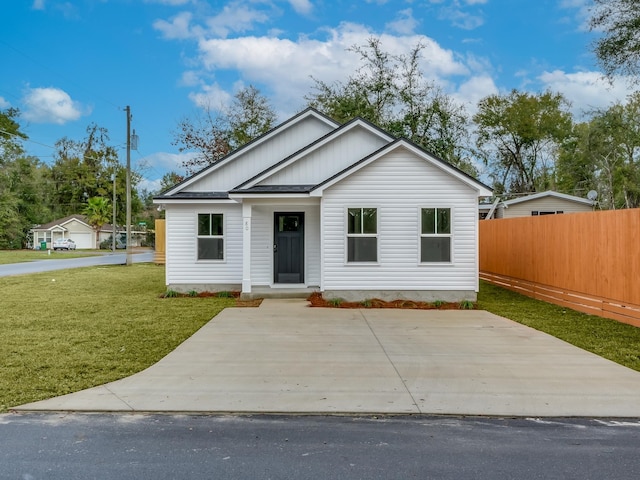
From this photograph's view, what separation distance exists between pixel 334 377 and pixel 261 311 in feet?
18.1

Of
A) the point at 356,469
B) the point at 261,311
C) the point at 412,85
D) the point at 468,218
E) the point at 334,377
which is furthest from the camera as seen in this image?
the point at 412,85

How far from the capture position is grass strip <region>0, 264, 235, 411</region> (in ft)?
19.4

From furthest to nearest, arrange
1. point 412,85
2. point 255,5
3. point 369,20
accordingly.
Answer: point 412,85 → point 369,20 → point 255,5

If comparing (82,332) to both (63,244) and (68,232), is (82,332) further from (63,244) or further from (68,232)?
(68,232)

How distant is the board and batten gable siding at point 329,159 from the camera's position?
45.1 ft

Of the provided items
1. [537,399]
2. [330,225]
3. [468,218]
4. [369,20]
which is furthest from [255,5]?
[537,399]

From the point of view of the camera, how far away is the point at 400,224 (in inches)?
494

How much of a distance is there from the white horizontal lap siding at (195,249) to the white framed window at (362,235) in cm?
362

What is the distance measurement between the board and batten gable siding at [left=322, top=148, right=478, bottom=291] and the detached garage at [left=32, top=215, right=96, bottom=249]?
2070 inches

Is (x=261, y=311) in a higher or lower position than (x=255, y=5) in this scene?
lower

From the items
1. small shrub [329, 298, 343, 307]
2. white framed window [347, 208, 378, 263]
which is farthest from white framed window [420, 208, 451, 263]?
small shrub [329, 298, 343, 307]

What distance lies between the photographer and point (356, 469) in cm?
364

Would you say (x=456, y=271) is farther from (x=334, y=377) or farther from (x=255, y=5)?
(x=255, y=5)

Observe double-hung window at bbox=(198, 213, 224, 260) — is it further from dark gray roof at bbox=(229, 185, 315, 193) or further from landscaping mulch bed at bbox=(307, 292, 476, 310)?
landscaping mulch bed at bbox=(307, 292, 476, 310)
